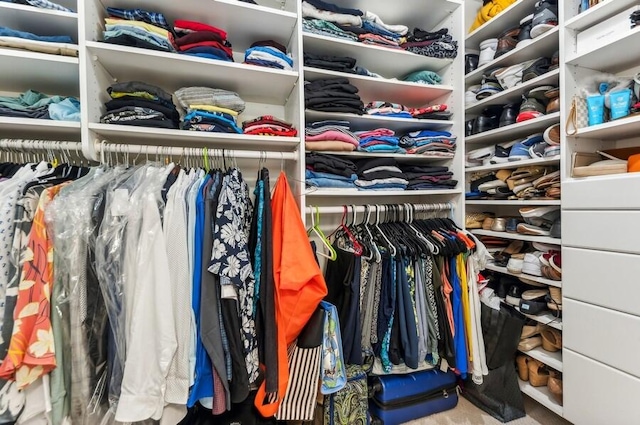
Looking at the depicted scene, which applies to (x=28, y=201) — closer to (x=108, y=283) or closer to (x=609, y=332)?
(x=108, y=283)

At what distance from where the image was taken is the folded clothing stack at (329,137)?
135 centimetres

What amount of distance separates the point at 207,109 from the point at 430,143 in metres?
1.23

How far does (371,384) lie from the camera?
1466mm

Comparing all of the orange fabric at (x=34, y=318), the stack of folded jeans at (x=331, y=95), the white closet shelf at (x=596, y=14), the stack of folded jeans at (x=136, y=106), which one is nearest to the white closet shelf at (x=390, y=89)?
the stack of folded jeans at (x=331, y=95)

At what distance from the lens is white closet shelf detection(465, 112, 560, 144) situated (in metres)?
1.29

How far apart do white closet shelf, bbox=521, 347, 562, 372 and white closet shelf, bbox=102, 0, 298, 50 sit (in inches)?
79.8

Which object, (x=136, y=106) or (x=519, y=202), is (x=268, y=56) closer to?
(x=136, y=106)

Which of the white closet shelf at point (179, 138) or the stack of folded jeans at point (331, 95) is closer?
the white closet shelf at point (179, 138)

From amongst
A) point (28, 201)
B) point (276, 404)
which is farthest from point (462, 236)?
point (28, 201)

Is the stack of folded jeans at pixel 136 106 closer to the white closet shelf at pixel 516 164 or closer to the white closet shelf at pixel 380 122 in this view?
the white closet shelf at pixel 380 122

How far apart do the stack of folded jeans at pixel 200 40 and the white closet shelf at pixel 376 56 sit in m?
0.40

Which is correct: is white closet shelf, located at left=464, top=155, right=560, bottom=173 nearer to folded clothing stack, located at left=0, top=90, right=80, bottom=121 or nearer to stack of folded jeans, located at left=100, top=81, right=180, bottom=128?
stack of folded jeans, located at left=100, top=81, right=180, bottom=128

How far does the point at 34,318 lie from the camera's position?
0.77m

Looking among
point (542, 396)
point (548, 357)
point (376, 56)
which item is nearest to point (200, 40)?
point (376, 56)
